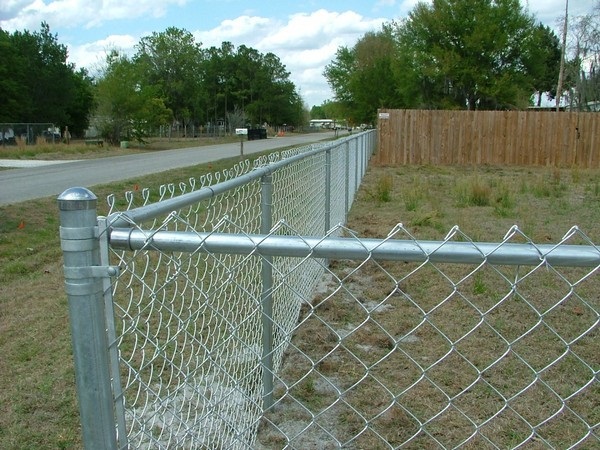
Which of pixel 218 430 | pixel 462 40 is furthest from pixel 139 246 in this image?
pixel 462 40

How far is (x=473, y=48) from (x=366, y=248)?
108 ft

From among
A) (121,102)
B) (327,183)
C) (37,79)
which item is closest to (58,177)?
(327,183)

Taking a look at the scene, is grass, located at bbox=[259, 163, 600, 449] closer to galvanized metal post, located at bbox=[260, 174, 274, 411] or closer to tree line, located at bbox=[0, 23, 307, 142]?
galvanized metal post, located at bbox=[260, 174, 274, 411]

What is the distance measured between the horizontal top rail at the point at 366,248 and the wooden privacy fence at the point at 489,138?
67.4 feet

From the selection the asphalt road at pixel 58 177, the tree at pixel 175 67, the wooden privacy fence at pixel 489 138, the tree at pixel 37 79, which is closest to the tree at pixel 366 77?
the wooden privacy fence at pixel 489 138

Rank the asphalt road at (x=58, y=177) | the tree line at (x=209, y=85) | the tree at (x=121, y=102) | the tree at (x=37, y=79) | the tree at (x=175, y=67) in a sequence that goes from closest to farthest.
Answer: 1. the asphalt road at (x=58, y=177)
2. the tree at (x=121, y=102)
3. the tree at (x=37, y=79)
4. the tree line at (x=209, y=85)
5. the tree at (x=175, y=67)

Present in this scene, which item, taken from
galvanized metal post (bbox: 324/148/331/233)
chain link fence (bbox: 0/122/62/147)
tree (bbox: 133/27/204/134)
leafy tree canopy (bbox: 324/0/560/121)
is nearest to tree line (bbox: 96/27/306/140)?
tree (bbox: 133/27/204/134)

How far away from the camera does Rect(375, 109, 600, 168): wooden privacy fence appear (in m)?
21.5

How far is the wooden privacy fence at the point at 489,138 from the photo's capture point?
21.5 m

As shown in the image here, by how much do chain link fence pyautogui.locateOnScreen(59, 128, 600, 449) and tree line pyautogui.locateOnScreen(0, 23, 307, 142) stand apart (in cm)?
3397

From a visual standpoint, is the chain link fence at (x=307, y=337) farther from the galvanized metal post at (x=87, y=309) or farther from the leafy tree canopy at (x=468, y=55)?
the leafy tree canopy at (x=468, y=55)

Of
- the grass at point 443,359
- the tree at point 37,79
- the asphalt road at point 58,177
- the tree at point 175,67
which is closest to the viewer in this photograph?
the grass at point 443,359

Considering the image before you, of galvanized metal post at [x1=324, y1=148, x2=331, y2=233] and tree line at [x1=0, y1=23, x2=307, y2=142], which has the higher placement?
tree line at [x1=0, y1=23, x2=307, y2=142]

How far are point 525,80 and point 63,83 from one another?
3754cm
